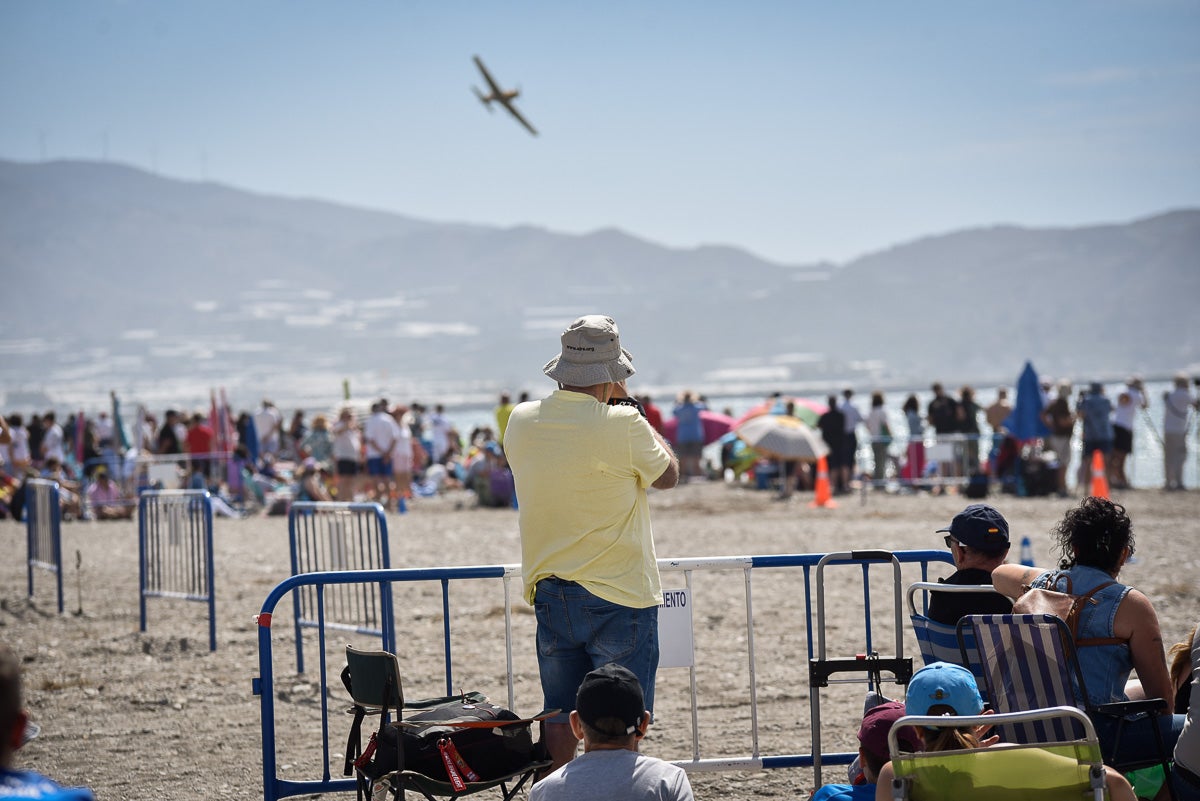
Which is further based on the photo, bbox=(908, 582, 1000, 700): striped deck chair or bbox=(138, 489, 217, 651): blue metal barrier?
bbox=(138, 489, 217, 651): blue metal barrier

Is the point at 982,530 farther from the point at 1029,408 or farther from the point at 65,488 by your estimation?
the point at 65,488

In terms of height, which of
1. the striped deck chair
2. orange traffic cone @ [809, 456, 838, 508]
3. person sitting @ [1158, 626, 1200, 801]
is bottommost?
orange traffic cone @ [809, 456, 838, 508]

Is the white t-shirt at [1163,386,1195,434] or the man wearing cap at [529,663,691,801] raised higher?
the white t-shirt at [1163,386,1195,434]

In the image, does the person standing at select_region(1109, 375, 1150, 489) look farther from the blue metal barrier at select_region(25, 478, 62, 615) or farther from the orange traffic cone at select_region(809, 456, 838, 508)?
the blue metal barrier at select_region(25, 478, 62, 615)

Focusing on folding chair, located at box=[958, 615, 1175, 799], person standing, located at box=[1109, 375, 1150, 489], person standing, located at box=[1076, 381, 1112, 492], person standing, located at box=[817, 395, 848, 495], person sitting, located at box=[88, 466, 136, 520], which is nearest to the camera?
folding chair, located at box=[958, 615, 1175, 799]

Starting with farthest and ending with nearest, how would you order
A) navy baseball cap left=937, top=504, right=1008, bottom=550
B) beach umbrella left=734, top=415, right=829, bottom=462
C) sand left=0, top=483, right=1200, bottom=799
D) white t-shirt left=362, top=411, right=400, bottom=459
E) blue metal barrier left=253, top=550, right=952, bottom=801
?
beach umbrella left=734, top=415, right=829, bottom=462
white t-shirt left=362, top=411, right=400, bottom=459
sand left=0, top=483, right=1200, bottom=799
blue metal barrier left=253, top=550, right=952, bottom=801
navy baseball cap left=937, top=504, right=1008, bottom=550

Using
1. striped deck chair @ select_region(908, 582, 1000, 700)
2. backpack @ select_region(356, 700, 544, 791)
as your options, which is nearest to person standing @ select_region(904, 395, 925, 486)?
striped deck chair @ select_region(908, 582, 1000, 700)

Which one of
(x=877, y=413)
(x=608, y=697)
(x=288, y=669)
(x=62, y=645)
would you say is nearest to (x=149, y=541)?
(x=62, y=645)

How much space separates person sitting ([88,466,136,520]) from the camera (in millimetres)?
20234

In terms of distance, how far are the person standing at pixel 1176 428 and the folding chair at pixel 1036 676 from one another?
18.1 meters

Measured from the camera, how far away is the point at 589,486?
163 inches

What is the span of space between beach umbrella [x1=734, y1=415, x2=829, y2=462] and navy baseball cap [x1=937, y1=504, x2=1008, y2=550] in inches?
625

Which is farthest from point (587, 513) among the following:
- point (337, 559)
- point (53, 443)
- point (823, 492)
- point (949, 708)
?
point (53, 443)

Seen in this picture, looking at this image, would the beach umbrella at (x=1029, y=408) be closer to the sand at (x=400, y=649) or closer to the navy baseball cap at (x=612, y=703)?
the sand at (x=400, y=649)
